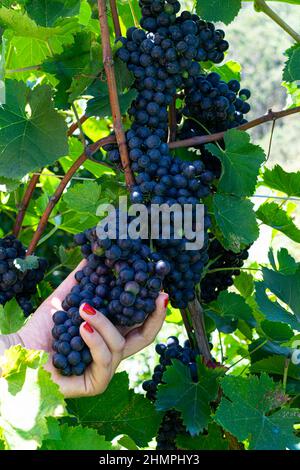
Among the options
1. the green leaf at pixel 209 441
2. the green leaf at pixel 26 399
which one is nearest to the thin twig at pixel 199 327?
the green leaf at pixel 209 441

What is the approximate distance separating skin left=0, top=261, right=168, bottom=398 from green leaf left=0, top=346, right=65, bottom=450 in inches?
5.6

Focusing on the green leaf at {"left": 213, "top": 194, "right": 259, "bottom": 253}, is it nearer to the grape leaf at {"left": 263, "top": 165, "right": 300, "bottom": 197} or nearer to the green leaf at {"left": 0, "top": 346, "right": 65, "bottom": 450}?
the grape leaf at {"left": 263, "top": 165, "right": 300, "bottom": 197}

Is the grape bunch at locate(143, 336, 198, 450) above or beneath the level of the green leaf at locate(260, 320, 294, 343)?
beneath

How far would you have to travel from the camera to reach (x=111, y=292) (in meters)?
1.06

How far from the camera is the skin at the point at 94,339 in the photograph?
3.34 ft

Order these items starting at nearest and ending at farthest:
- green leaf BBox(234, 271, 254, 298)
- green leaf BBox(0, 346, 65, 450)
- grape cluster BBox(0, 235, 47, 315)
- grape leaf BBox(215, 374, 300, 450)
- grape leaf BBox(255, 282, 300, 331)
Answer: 1. green leaf BBox(0, 346, 65, 450)
2. grape leaf BBox(215, 374, 300, 450)
3. grape leaf BBox(255, 282, 300, 331)
4. grape cluster BBox(0, 235, 47, 315)
5. green leaf BBox(234, 271, 254, 298)

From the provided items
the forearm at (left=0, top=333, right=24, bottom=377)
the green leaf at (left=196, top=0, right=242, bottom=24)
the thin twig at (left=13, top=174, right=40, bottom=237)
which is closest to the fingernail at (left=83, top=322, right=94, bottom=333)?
the forearm at (left=0, top=333, right=24, bottom=377)

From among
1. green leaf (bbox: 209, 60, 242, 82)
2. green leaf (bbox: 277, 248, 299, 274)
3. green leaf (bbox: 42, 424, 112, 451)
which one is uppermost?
green leaf (bbox: 209, 60, 242, 82)

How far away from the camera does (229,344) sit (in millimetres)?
1904

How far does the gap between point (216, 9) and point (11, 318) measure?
64cm

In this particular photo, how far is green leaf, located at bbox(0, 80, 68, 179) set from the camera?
4.00 feet

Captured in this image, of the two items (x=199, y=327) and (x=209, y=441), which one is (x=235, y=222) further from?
(x=209, y=441)
